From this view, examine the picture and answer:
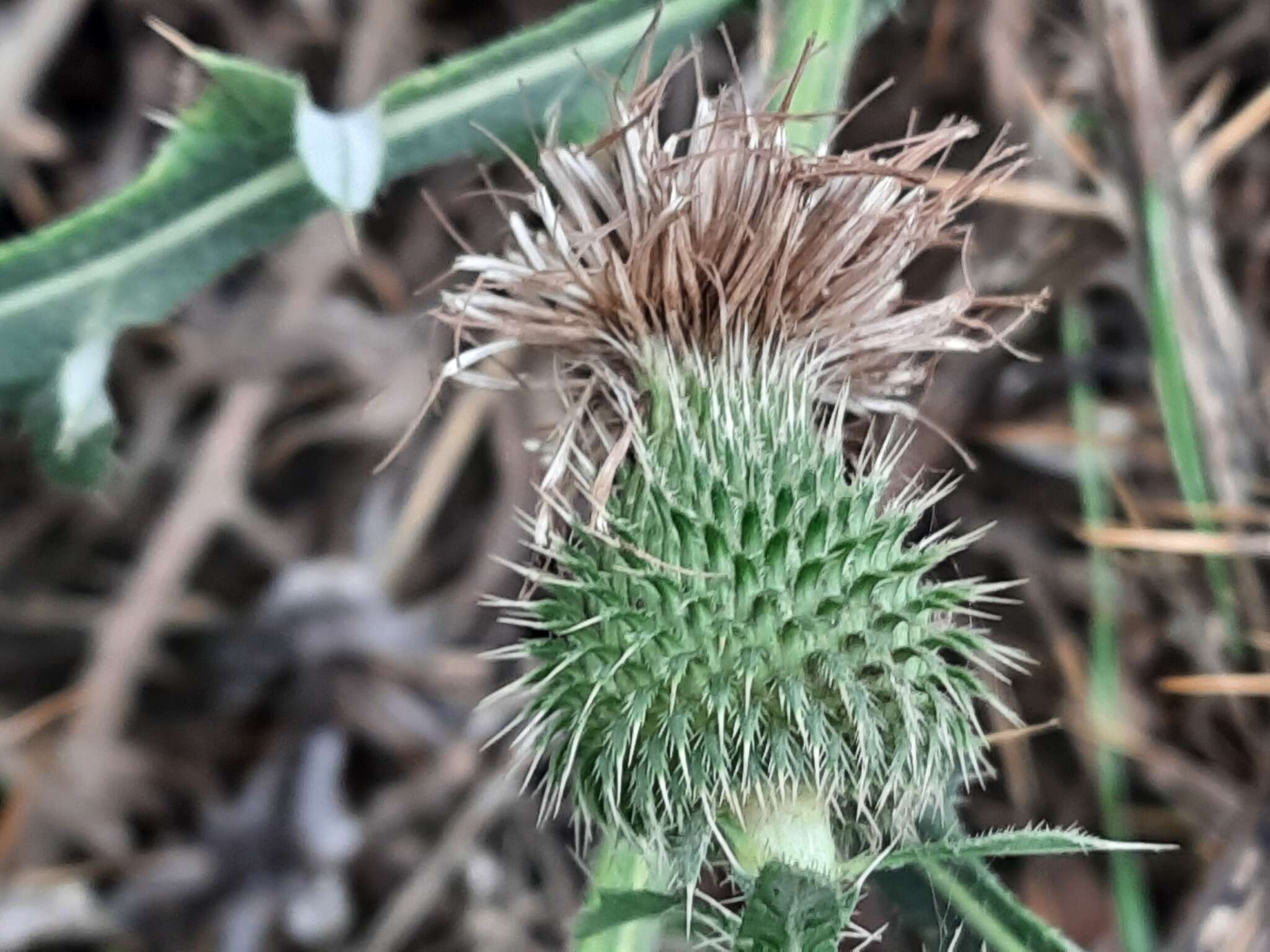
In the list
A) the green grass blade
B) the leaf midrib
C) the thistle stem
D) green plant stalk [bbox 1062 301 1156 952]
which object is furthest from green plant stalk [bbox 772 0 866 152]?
green plant stalk [bbox 1062 301 1156 952]

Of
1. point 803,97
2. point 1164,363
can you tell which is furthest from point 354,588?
point 1164,363

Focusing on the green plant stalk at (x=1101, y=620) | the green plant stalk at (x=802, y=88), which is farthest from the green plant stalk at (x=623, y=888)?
the green plant stalk at (x=1101, y=620)

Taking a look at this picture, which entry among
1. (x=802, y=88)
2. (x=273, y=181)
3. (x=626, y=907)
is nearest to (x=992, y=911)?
(x=626, y=907)

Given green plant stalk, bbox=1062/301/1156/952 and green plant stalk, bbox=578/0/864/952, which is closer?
green plant stalk, bbox=578/0/864/952

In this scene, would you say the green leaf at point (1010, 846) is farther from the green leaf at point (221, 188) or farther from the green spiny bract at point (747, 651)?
the green leaf at point (221, 188)

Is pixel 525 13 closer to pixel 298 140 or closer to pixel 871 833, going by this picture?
pixel 298 140

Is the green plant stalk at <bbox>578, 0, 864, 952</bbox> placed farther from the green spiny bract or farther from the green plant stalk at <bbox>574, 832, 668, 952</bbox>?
the green spiny bract
